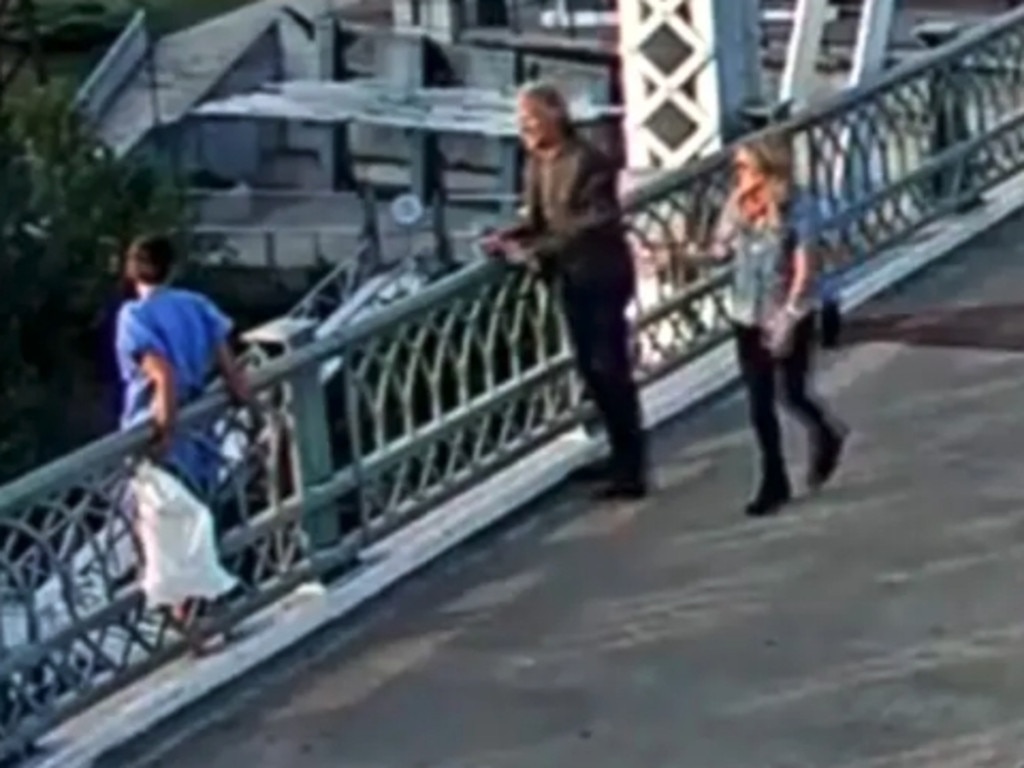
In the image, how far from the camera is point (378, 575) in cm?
1127

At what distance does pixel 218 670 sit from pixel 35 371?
13.2 metres

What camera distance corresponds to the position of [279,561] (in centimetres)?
1105

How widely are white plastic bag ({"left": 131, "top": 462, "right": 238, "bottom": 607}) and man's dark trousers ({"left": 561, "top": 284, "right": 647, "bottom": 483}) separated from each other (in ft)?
6.45

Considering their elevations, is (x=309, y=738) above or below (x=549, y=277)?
below

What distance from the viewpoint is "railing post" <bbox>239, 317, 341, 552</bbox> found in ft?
36.0

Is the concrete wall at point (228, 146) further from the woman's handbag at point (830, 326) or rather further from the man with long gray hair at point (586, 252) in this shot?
the man with long gray hair at point (586, 252)

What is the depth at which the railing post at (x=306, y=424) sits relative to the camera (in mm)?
10961

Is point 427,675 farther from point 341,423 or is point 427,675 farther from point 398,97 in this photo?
point 398,97

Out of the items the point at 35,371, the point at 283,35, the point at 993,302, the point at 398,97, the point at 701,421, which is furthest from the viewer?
the point at 283,35

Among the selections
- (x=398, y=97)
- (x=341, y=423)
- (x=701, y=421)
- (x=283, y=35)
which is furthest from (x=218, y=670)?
(x=283, y=35)


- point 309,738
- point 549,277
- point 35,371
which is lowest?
point 35,371

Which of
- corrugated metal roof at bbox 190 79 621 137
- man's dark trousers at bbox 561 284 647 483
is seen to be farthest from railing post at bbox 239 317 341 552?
corrugated metal roof at bbox 190 79 621 137

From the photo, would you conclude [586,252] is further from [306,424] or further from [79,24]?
[79,24]

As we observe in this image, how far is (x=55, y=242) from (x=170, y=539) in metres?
13.3
